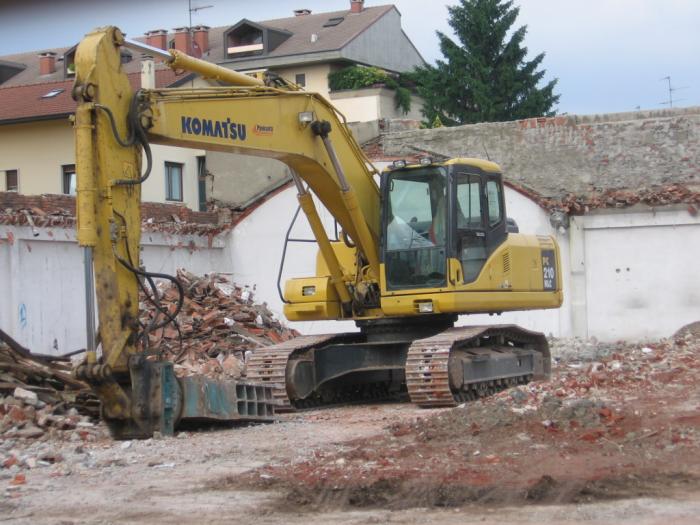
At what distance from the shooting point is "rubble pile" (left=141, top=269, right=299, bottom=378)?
18.2 m

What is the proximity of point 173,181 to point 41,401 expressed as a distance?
27.6 m

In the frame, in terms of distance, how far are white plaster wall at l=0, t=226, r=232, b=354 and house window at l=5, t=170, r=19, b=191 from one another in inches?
761

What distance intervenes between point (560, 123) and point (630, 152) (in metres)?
1.60

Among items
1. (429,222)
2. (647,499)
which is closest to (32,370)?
(429,222)

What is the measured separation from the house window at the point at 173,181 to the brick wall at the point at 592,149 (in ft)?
57.4

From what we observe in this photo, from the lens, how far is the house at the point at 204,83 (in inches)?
1002

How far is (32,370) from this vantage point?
1323cm

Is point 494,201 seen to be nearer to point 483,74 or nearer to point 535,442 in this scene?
point 535,442

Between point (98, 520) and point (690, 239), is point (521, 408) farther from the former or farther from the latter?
point (690, 239)

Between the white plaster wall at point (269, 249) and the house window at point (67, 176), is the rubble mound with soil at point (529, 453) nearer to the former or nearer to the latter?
the white plaster wall at point (269, 249)

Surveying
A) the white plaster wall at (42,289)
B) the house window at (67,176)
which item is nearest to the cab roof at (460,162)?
the white plaster wall at (42,289)

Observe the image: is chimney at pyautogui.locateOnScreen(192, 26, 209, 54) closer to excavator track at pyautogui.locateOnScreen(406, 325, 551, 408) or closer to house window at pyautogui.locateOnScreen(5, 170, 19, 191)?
house window at pyautogui.locateOnScreen(5, 170, 19, 191)

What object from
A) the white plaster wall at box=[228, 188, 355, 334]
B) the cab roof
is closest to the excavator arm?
the cab roof

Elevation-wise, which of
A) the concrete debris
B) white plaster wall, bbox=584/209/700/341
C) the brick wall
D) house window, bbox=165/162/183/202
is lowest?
white plaster wall, bbox=584/209/700/341
